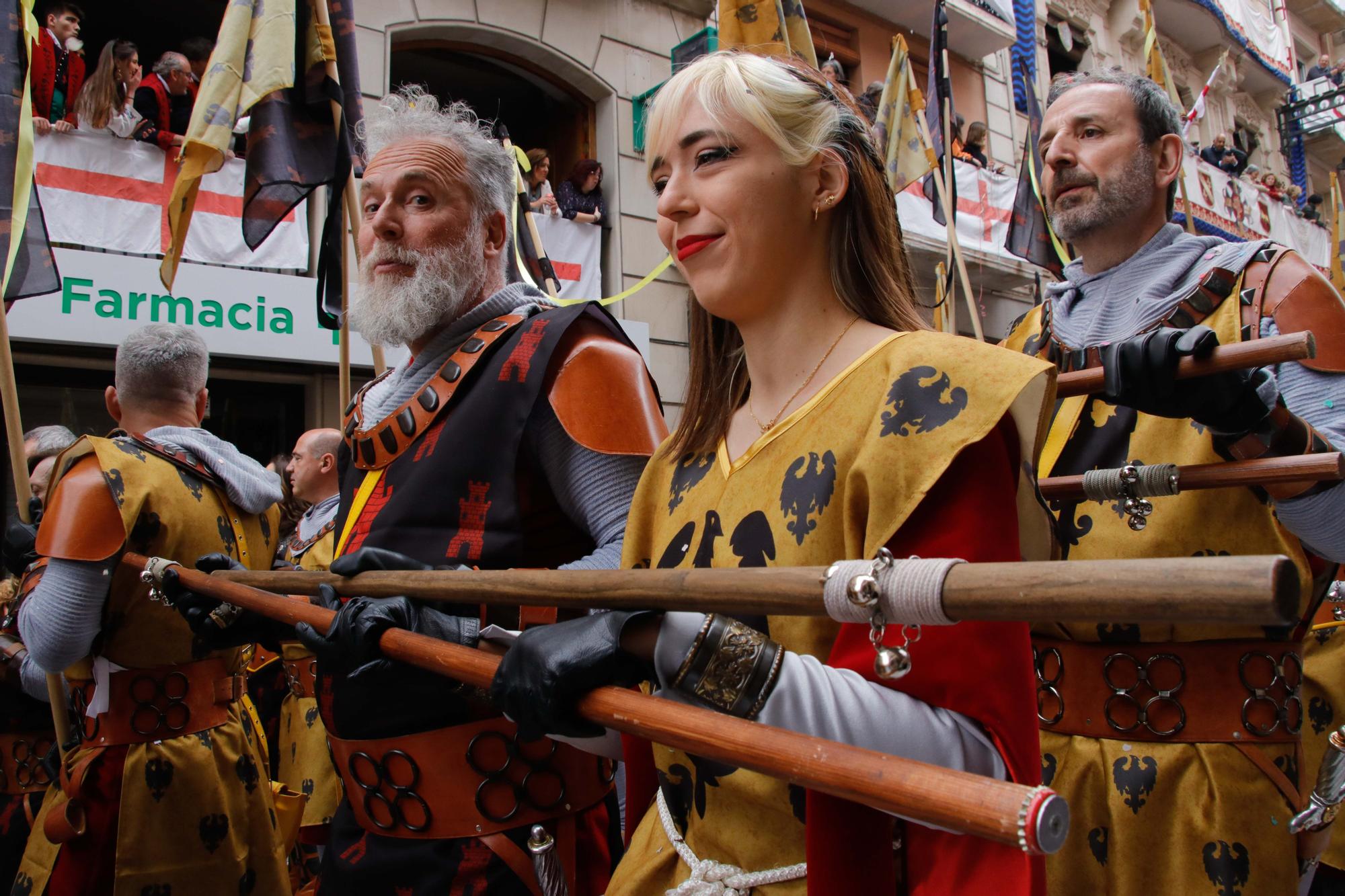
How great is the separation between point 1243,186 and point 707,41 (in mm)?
12230

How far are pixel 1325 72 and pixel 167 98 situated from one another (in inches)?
1002

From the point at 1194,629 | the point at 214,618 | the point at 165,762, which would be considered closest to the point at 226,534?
the point at 165,762

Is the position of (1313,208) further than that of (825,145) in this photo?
Yes

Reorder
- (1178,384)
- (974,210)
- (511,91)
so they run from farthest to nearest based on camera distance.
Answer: (974,210), (511,91), (1178,384)

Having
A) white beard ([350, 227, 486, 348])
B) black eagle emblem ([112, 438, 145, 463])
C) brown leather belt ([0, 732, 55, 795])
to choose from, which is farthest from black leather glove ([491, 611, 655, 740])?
brown leather belt ([0, 732, 55, 795])

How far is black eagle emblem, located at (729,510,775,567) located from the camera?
1282 mm

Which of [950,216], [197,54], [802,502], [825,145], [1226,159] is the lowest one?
[802,502]

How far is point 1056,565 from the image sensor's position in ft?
2.29

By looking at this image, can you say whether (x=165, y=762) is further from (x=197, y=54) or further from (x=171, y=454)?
(x=197, y=54)

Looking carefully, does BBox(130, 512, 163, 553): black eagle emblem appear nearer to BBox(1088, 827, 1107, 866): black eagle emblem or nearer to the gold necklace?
the gold necklace

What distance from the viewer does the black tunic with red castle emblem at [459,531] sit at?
1.89 meters

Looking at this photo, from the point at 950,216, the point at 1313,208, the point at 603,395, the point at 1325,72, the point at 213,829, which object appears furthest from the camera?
the point at 1325,72

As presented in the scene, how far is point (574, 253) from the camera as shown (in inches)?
377

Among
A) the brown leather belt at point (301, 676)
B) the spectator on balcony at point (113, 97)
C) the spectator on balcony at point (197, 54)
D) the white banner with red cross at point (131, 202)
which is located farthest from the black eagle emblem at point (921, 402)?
the spectator on balcony at point (197, 54)
